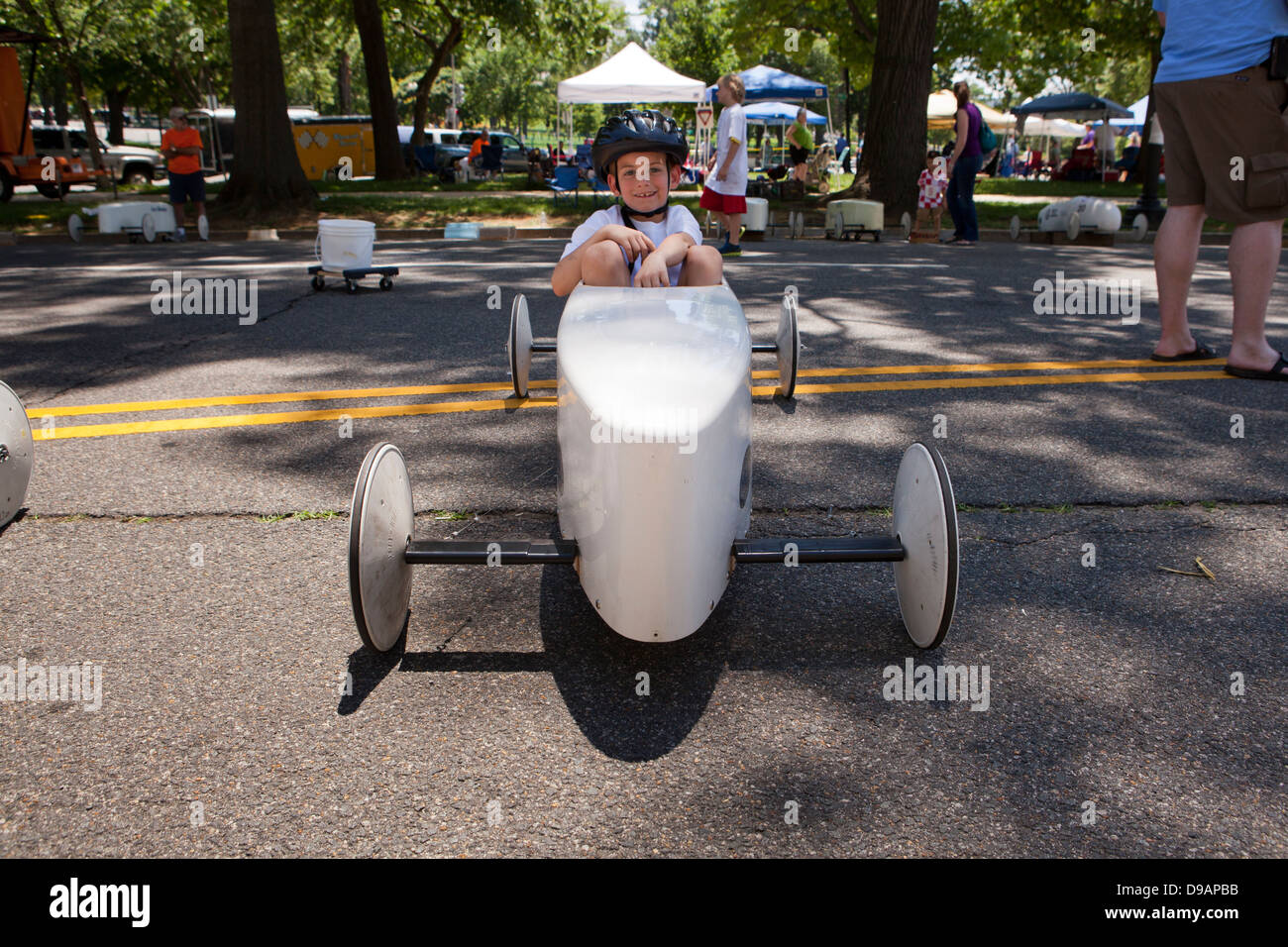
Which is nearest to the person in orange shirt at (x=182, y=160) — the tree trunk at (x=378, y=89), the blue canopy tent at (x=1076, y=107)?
the tree trunk at (x=378, y=89)

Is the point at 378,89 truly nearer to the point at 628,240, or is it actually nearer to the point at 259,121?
the point at 259,121

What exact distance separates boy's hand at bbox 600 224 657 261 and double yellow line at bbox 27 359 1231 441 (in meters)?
1.76

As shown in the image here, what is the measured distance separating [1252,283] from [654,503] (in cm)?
471

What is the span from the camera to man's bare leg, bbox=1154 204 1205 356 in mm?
5531

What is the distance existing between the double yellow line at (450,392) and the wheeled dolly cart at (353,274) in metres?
3.17

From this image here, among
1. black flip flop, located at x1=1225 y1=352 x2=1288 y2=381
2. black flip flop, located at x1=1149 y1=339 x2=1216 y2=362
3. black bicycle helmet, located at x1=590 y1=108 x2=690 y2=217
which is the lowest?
black flip flop, located at x1=1225 y1=352 x2=1288 y2=381

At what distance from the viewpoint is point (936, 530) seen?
252 centimetres

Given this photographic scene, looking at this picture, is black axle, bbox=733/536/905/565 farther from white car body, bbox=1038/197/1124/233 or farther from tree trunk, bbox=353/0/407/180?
tree trunk, bbox=353/0/407/180

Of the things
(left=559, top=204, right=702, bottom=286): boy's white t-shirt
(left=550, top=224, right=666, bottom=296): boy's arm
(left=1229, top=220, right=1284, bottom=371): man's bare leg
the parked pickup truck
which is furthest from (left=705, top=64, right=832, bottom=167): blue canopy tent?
(left=550, top=224, right=666, bottom=296): boy's arm

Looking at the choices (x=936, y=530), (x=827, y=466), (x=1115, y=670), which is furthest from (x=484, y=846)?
(x=827, y=466)

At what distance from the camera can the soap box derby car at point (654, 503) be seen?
230 cm

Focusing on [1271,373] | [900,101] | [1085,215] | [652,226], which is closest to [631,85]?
[900,101]

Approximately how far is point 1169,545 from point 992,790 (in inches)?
67.3
